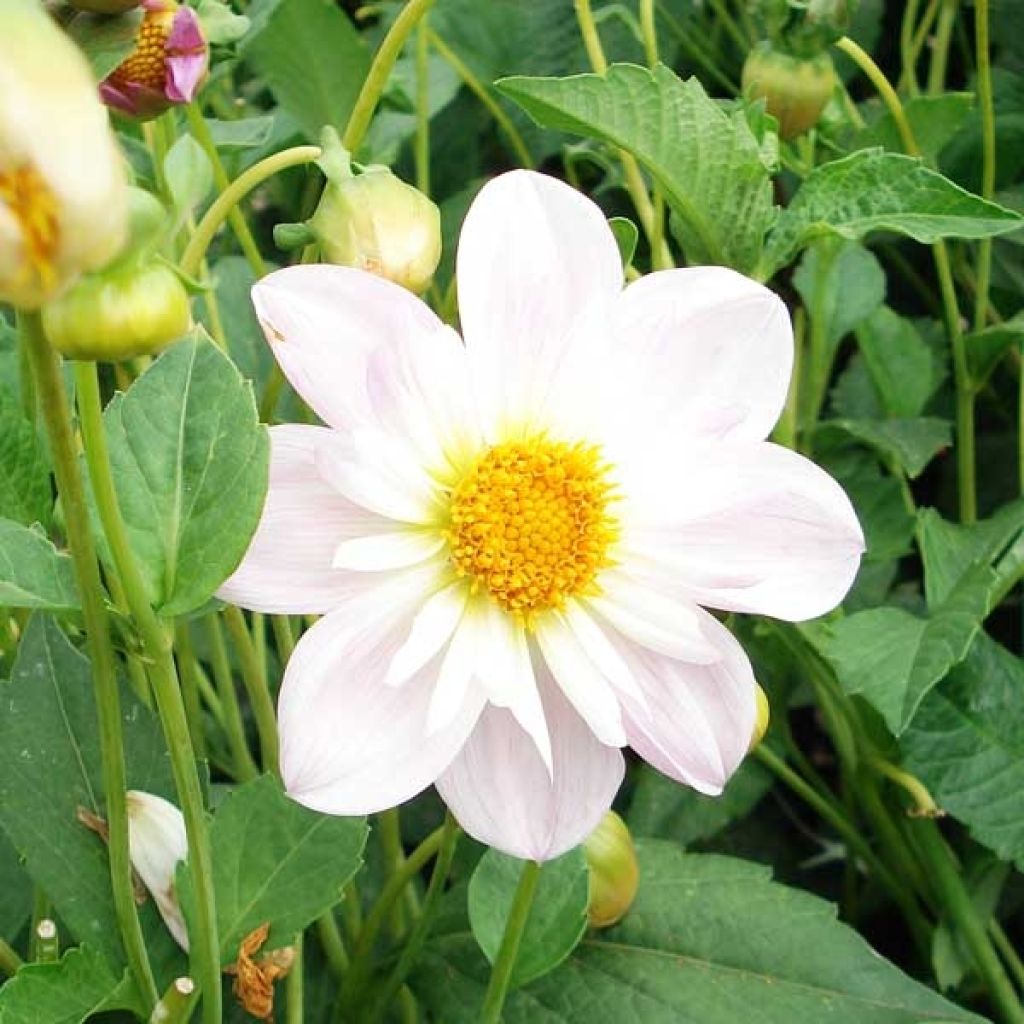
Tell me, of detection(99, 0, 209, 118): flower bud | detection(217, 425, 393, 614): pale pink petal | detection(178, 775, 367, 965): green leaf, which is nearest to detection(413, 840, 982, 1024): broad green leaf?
detection(178, 775, 367, 965): green leaf

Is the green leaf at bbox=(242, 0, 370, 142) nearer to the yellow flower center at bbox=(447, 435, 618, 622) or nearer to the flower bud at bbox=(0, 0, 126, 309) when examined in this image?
the yellow flower center at bbox=(447, 435, 618, 622)

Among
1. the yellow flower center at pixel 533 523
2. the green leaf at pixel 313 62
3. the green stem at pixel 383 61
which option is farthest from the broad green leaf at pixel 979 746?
the green leaf at pixel 313 62

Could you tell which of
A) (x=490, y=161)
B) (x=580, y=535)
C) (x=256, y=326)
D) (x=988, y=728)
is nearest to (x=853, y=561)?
(x=580, y=535)

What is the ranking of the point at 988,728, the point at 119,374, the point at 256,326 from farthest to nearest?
the point at 256,326, the point at 988,728, the point at 119,374

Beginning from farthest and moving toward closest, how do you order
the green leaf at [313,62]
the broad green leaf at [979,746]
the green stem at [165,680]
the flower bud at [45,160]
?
the green leaf at [313,62]
the broad green leaf at [979,746]
the green stem at [165,680]
the flower bud at [45,160]

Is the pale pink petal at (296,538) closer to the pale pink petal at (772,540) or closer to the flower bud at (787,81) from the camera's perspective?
the pale pink petal at (772,540)

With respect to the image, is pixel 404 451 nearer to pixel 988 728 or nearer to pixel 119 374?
pixel 119 374

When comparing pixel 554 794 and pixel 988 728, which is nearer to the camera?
pixel 554 794
